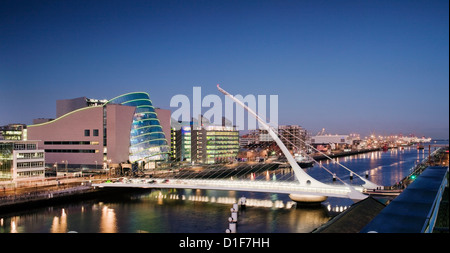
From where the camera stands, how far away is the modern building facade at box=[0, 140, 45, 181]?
21.1 metres

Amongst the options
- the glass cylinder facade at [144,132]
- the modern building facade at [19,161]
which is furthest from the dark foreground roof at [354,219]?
the glass cylinder facade at [144,132]

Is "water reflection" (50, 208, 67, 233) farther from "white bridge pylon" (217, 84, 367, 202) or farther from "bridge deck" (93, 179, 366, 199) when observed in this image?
"white bridge pylon" (217, 84, 367, 202)

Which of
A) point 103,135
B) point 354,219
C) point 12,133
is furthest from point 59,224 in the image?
point 12,133

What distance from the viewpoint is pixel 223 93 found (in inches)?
748

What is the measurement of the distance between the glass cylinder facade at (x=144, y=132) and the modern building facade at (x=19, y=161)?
1012 centimetres

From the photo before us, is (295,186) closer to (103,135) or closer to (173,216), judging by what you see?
(173,216)

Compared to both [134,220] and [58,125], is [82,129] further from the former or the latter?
[134,220]

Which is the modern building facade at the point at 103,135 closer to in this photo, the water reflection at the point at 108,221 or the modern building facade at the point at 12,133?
the water reflection at the point at 108,221

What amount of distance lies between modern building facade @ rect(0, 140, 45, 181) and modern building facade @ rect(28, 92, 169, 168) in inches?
290

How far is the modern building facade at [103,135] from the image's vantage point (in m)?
30.7

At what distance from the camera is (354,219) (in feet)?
37.4

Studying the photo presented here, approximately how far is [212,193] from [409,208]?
14.9 metres

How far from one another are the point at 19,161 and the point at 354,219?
19179 mm
